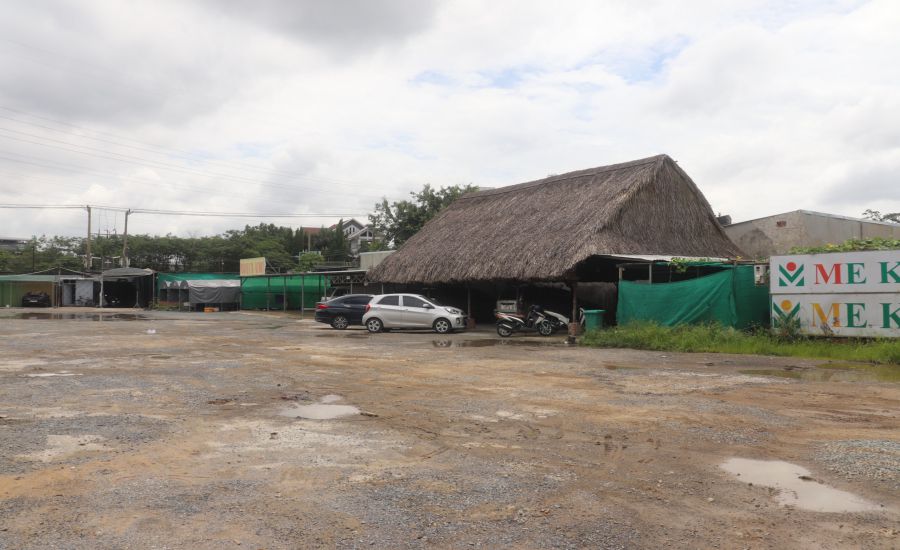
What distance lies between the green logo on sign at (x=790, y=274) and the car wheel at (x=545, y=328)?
710 centimetres

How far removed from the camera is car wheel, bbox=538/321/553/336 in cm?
2048

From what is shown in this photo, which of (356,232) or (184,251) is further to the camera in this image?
(356,232)

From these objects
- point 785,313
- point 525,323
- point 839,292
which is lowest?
point 525,323

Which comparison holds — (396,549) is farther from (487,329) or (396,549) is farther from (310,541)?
(487,329)

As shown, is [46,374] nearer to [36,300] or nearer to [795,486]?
[795,486]

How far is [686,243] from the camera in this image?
2327 centimetres

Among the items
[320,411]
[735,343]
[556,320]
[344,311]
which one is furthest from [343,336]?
[320,411]

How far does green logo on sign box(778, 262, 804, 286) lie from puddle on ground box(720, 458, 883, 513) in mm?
11031

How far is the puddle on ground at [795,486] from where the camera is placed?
4418mm

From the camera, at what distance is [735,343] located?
14.8 meters

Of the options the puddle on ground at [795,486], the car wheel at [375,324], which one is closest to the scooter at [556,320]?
the car wheel at [375,324]

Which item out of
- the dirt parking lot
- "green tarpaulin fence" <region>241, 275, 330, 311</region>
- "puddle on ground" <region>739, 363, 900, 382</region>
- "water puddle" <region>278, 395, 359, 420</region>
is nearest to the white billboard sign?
"puddle on ground" <region>739, 363, 900, 382</region>

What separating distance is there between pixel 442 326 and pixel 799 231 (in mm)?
13612

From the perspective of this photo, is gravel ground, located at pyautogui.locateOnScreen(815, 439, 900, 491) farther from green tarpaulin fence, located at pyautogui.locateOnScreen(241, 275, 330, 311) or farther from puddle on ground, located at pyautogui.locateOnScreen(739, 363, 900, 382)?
green tarpaulin fence, located at pyautogui.locateOnScreen(241, 275, 330, 311)
